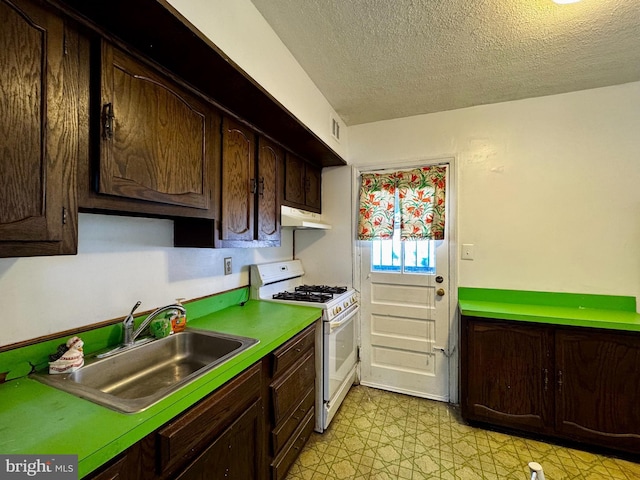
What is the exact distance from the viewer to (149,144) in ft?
3.80

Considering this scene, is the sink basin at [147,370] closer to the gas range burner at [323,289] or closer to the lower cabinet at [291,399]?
the lower cabinet at [291,399]

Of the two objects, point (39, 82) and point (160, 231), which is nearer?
point (39, 82)

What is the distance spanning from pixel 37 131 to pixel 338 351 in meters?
2.03

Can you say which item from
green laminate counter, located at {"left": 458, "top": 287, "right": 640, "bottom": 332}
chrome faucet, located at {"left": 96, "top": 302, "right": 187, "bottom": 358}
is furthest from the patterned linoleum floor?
chrome faucet, located at {"left": 96, "top": 302, "right": 187, "bottom": 358}

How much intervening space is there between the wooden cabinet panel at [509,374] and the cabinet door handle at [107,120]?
7.72ft

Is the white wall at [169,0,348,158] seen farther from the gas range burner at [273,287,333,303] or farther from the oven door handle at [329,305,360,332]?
the oven door handle at [329,305,360,332]

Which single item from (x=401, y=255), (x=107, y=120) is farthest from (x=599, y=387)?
(x=107, y=120)

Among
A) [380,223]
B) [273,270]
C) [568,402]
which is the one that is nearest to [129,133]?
[273,270]

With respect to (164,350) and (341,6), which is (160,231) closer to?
(164,350)

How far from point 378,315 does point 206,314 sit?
1.55 m

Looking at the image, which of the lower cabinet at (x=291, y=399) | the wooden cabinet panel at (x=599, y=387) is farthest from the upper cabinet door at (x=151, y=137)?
the wooden cabinet panel at (x=599, y=387)

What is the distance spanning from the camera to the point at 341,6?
1.42m

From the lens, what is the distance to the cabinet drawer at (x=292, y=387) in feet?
4.91

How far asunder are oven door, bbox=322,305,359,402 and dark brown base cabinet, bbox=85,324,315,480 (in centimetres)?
12
